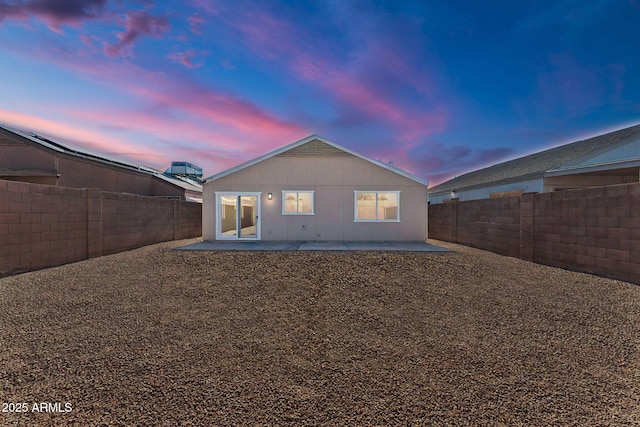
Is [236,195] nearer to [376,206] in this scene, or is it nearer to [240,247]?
[240,247]

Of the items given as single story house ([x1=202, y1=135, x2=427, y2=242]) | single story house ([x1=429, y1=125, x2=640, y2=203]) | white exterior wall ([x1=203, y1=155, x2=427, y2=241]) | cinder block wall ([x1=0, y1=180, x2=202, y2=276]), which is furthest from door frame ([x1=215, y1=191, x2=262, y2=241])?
single story house ([x1=429, y1=125, x2=640, y2=203])

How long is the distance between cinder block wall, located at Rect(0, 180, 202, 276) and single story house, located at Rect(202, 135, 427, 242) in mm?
2616

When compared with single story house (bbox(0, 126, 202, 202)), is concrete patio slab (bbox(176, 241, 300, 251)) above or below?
below

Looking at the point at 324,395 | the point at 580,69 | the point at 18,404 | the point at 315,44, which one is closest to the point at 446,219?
the point at 580,69

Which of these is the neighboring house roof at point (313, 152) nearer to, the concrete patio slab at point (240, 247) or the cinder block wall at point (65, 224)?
the concrete patio slab at point (240, 247)

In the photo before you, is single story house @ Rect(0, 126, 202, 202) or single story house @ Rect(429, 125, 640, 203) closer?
single story house @ Rect(429, 125, 640, 203)

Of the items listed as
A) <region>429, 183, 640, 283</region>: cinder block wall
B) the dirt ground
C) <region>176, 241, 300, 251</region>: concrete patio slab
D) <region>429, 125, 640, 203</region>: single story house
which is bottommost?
the dirt ground

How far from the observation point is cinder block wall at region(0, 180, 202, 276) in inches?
238

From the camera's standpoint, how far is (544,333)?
3729mm

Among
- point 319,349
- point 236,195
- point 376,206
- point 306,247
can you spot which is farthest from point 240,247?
point 319,349

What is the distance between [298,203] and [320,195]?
105 cm

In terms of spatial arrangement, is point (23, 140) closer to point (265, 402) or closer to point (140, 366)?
point (140, 366)

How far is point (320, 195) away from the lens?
458 inches

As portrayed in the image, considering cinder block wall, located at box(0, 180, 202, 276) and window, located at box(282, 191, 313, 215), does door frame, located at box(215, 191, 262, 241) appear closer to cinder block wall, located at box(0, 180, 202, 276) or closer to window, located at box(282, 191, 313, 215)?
window, located at box(282, 191, 313, 215)
